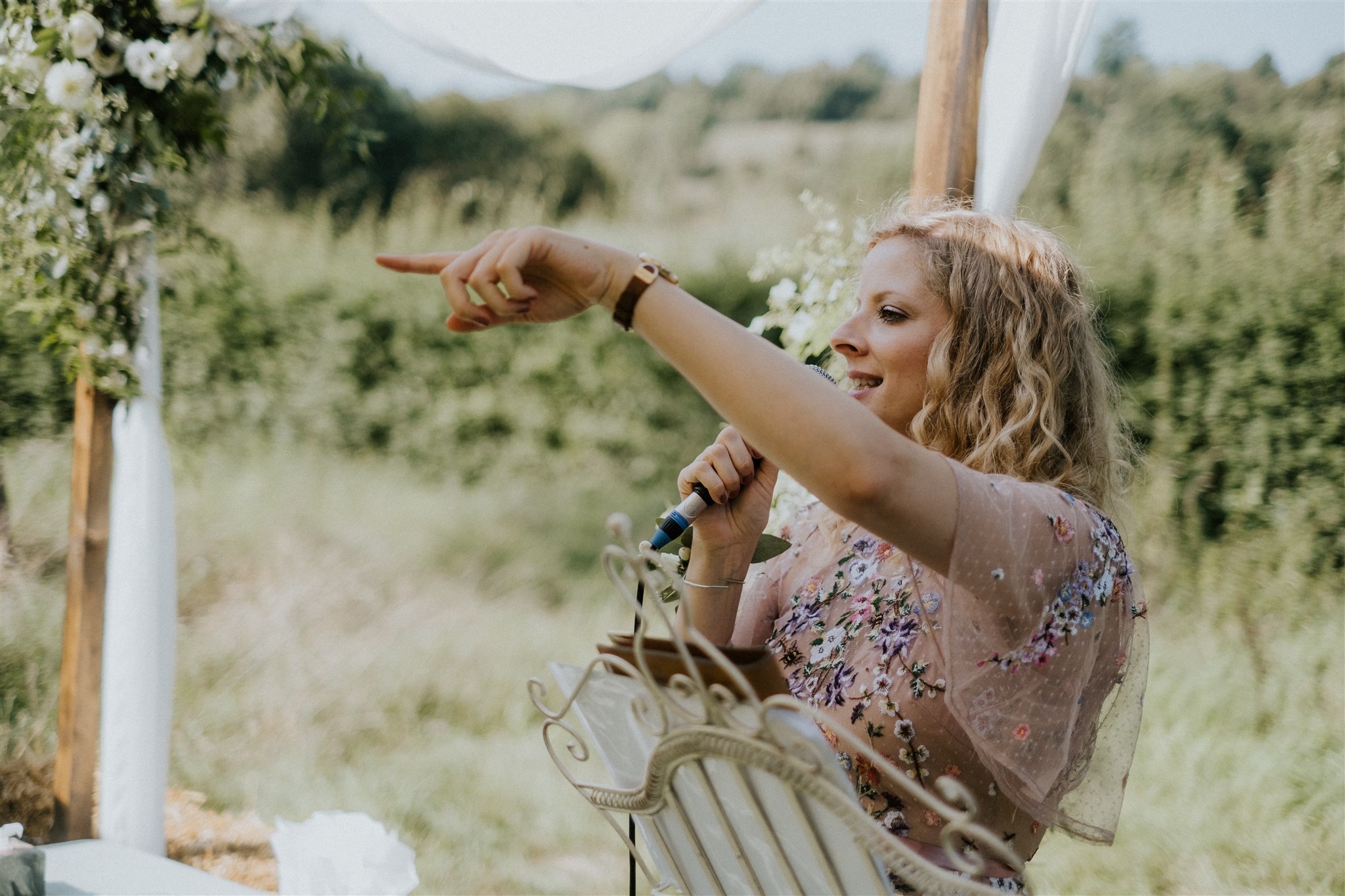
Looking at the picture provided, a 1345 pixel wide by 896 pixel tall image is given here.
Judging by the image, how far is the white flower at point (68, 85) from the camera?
9.55 feet

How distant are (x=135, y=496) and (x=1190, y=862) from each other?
3.45 meters

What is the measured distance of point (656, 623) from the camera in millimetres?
4910

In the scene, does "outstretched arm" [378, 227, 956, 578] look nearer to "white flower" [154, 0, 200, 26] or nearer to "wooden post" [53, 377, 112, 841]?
"white flower" [154, 0, 200, 26]

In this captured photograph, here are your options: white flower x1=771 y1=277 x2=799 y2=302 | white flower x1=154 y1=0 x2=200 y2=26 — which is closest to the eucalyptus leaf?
white flower x1=771 y1=277 x2=799 y2=302

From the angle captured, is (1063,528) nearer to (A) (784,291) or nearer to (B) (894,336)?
(B) (894,336)

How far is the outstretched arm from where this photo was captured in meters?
0.99

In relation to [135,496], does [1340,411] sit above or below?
above

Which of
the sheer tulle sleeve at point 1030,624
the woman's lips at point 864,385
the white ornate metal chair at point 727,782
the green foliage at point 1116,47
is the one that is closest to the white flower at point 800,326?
the woman's lips at point 864,385

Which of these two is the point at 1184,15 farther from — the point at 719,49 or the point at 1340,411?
the point at 719,49

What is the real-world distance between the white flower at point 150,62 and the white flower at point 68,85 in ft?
0.39

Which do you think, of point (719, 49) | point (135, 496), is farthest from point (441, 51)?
point (719, 49)

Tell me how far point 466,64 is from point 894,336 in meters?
1.77

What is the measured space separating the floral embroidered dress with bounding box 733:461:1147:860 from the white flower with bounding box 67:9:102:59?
94.0 inches

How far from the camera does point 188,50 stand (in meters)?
2.96
